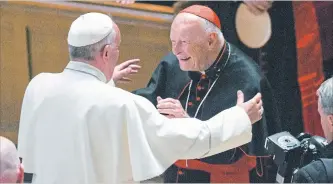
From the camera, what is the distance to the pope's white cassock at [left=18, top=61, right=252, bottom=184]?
309cm

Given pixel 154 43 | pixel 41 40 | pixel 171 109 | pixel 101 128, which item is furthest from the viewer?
pixel 41 40

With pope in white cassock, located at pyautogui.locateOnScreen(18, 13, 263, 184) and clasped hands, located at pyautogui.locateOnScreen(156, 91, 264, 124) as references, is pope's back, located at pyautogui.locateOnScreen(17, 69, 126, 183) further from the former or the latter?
clasped hands, located at pyautogui.locateOnScreen(156, 91, 264, 124)

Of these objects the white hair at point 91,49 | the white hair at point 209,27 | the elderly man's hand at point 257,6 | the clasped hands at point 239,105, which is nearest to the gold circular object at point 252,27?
the elderly man's hand at point 257,6

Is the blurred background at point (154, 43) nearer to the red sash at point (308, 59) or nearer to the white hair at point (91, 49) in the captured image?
the red sash at point (308, 59)

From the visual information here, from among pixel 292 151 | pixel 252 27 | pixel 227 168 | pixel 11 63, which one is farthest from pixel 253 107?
pixel 11 63

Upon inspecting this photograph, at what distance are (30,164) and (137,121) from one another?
50 cm

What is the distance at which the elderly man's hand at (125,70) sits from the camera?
11.9 feet

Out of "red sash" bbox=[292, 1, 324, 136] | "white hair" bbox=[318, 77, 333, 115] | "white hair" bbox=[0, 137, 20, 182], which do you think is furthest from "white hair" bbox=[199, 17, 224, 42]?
"white hair" bbox=[0, 137, 20, 182]

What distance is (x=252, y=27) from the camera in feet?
13.8

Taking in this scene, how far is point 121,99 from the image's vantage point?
3.09m

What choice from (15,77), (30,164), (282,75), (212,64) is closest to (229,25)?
(282,75)

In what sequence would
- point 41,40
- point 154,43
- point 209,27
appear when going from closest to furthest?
point 209,27 < point 154,43 < point 41,40

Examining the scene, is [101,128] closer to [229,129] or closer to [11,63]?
[229,129]

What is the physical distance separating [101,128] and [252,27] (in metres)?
1.41
